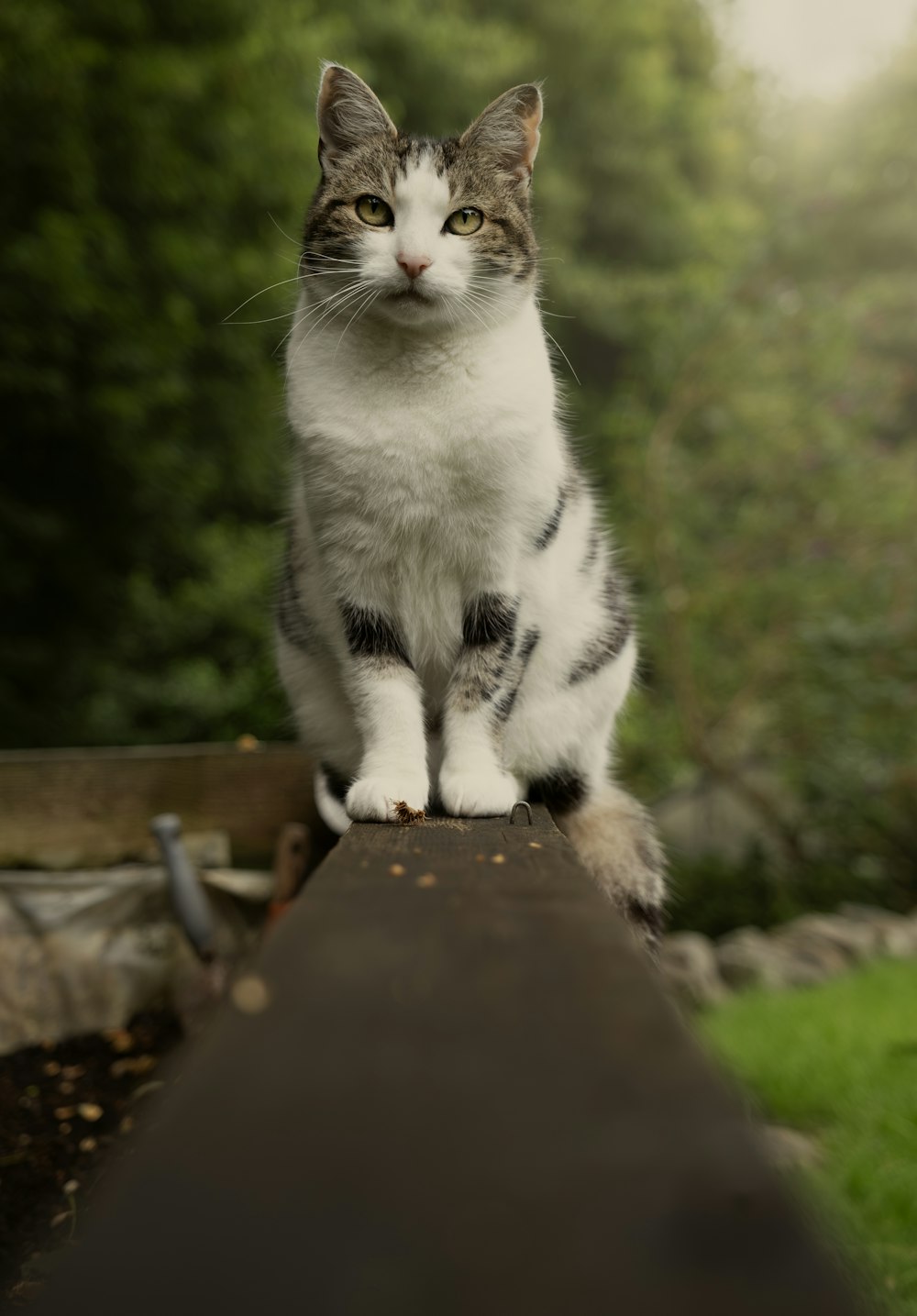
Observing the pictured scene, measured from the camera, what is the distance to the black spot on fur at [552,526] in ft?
5.19

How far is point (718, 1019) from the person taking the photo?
3.89m

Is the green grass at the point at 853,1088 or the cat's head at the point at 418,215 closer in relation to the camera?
the cat's head at the point at 418,215

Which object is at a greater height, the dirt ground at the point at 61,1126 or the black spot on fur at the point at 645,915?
the black spot on fur at the point at 645,915

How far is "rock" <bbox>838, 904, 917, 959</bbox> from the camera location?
4680mm

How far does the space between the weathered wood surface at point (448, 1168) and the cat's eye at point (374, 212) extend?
4.45 ft

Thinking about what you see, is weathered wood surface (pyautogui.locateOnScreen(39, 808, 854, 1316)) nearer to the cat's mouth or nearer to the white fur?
the white fur

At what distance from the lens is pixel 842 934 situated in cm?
479

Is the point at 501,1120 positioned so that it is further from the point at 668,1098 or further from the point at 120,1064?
the point at 120,1064

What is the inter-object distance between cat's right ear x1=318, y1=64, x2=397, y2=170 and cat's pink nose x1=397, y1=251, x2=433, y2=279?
0.34 metres

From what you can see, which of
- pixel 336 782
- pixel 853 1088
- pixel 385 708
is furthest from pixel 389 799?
pixel 853 1088

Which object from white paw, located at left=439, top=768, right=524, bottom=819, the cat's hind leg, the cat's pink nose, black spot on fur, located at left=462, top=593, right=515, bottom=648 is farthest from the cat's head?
the cat's hind leg

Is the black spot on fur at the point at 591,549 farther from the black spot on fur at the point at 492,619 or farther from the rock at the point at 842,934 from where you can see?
the rock at the point at 842,934

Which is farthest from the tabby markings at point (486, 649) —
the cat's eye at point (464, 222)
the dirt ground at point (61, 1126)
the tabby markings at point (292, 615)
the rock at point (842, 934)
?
the rock at point (842, 934)

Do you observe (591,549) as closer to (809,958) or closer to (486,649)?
(486,649)
